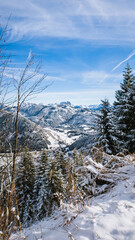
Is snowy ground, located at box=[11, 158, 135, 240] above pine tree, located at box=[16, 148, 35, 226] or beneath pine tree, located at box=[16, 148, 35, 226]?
above

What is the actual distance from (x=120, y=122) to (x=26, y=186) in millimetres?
13795

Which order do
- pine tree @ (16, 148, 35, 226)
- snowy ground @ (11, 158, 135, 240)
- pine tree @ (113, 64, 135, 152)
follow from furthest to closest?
1. pine tree @ (16, 148, 35, 226)
2. pine tree @ (113, 64, 135, 152)
3. snowy ground @ (11, 158, 135, 240)

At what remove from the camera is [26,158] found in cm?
1642

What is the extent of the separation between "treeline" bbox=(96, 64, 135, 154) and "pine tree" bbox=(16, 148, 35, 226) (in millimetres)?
8866

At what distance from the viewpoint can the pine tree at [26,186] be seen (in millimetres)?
16031

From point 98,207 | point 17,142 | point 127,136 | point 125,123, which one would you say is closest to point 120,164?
point 98,207

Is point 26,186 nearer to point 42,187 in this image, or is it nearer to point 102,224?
point 42,187

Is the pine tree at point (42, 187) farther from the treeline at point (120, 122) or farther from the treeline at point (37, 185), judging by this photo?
the treeline at point (120, 122)

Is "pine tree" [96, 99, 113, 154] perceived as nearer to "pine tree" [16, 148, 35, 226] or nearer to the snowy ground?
"pine tree" [16, 148, 35, 226]

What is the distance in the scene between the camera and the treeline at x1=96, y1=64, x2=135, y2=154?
1477 centimetres

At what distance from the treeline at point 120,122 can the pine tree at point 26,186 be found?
29.1ft

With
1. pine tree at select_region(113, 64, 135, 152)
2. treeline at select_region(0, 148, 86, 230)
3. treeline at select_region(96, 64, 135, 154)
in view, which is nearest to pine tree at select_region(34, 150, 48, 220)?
treeline at select_region(0, 148, 86, 230)

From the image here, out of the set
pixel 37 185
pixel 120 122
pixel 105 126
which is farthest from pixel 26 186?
pixel 120 122

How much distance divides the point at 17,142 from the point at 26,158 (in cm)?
1285
